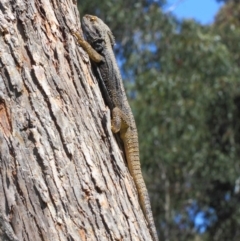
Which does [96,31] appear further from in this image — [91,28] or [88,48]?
[88,48]

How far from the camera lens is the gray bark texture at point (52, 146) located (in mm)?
3135

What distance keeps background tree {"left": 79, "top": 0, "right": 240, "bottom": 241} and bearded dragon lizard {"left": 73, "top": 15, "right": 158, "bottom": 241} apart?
11137 millimetres

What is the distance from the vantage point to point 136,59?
18.5m

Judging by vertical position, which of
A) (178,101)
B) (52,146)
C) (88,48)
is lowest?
(52,146)

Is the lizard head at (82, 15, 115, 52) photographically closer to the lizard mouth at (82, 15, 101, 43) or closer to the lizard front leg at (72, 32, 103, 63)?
the lizard mouth at (82, 15, 101, 43)

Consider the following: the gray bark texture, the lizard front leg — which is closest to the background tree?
the lizard front leg

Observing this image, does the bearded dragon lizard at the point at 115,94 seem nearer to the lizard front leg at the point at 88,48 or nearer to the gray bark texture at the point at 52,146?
the lizard front leg at the point at 88,48

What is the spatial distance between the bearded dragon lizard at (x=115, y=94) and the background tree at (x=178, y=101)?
36.5 ft

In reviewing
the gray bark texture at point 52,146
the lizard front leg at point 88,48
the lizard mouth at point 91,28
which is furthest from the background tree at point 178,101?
the gray bark texture at point 52,146

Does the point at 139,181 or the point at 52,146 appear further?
the point at 139,181

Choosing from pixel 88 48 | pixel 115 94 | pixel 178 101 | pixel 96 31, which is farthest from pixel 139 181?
pixel 178 101

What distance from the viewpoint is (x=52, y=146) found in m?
3.25

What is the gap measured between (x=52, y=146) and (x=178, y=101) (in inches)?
553

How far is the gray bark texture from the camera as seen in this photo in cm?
313
